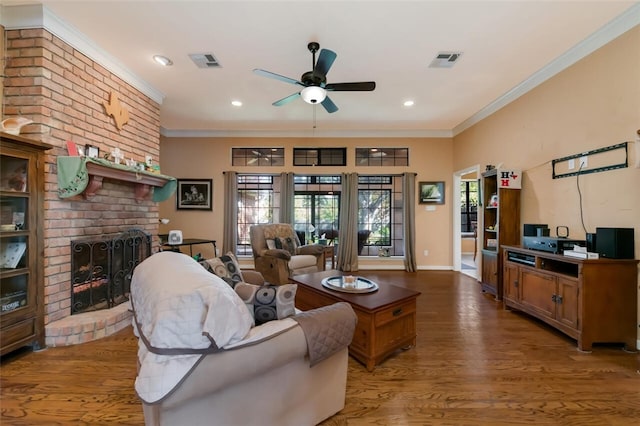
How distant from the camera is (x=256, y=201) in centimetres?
612

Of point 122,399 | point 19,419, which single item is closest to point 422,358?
point 122,399

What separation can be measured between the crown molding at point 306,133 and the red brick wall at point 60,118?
267cm

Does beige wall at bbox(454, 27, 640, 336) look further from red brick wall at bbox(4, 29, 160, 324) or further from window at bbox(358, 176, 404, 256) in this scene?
red brick wall at bbox(4, 29, 160, 324)

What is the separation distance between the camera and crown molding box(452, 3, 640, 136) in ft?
7.90

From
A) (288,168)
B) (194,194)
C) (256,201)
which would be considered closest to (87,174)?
(194,194)

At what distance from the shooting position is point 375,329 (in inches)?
81.0

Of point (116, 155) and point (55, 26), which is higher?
point (55, 26)

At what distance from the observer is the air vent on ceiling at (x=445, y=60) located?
3.03m

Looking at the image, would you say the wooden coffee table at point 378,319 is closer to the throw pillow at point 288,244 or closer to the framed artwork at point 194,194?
the throw pillow at point 288,244

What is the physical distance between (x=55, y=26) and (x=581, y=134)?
5.49 m

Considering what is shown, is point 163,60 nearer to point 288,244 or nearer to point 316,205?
point 288,244

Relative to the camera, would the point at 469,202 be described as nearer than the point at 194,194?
No

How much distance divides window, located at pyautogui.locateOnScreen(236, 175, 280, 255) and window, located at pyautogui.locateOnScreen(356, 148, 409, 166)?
6.43ft

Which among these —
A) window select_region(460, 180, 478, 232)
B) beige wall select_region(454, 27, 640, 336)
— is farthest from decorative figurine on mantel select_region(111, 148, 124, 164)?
window select_region(460, 180, 478, 232)
